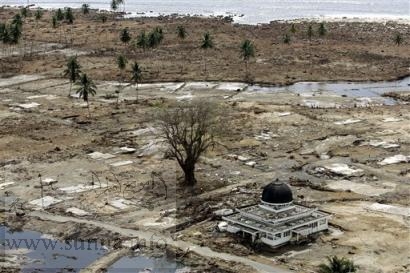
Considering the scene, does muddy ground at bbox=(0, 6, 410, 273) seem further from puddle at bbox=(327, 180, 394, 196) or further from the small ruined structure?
the small ruined structure

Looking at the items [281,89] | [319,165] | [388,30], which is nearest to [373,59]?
[281,89]

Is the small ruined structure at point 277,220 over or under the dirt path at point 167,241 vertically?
over

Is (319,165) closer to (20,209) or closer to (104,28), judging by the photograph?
(20,209)

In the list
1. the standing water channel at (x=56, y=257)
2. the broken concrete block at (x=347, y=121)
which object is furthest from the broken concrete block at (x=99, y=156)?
the broken concrete block at (x=347, y=121)

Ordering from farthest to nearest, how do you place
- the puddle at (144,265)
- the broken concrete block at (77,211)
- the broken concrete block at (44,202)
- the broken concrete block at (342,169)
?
the broken concrete block at (342,169) → the broken concrete block at (44,202) → the broken concrete block at (77,211) → the puddle at (144,265)

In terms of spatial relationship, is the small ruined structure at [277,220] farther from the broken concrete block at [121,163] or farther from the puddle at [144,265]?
the broken concrete block at [121,163]
